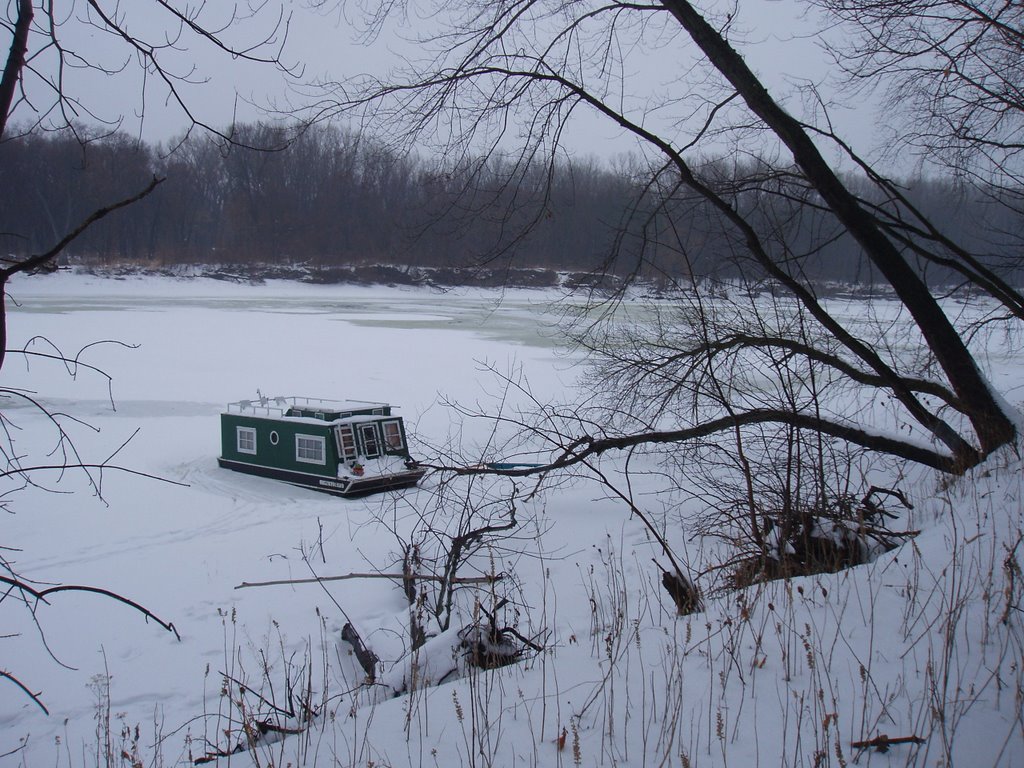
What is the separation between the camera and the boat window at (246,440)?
15.3m

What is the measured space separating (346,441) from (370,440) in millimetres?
547

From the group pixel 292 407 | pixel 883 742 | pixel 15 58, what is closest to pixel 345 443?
pixel 292 407

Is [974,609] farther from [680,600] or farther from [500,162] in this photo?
[500,162]

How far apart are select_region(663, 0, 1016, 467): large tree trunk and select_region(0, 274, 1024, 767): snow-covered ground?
0.90 m

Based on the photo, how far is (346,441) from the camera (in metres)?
14.7

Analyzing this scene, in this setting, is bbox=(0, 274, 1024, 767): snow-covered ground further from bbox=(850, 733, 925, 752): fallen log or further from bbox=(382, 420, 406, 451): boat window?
bbox=(382, 420, 406, 451): boat window

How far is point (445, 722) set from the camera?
3.02m

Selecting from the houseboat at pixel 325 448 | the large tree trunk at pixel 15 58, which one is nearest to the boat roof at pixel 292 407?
the houseboat at pixel 325 448

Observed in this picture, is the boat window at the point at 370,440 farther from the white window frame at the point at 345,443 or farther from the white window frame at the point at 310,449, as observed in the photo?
the white window frame at the point at 310,449

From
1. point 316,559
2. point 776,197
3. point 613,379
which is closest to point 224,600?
point 316,559

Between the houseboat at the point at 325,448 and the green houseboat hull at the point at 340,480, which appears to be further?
the houseboat at the point at 325,448

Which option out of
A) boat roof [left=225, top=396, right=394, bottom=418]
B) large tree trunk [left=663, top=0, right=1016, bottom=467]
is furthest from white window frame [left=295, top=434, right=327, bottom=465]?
large tree trunk [left=663, top=0, right=1016, bottom=467]

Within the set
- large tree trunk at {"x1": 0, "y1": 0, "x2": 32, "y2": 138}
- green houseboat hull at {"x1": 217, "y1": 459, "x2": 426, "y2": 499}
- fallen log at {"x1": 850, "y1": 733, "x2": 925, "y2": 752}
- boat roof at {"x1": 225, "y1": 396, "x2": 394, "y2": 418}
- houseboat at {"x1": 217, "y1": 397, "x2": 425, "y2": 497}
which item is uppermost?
large tree trunk at {"x1": 0, "y1": 0, "x2": 32, "y2": 138}

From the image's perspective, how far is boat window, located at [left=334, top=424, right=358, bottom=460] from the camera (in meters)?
14.5
